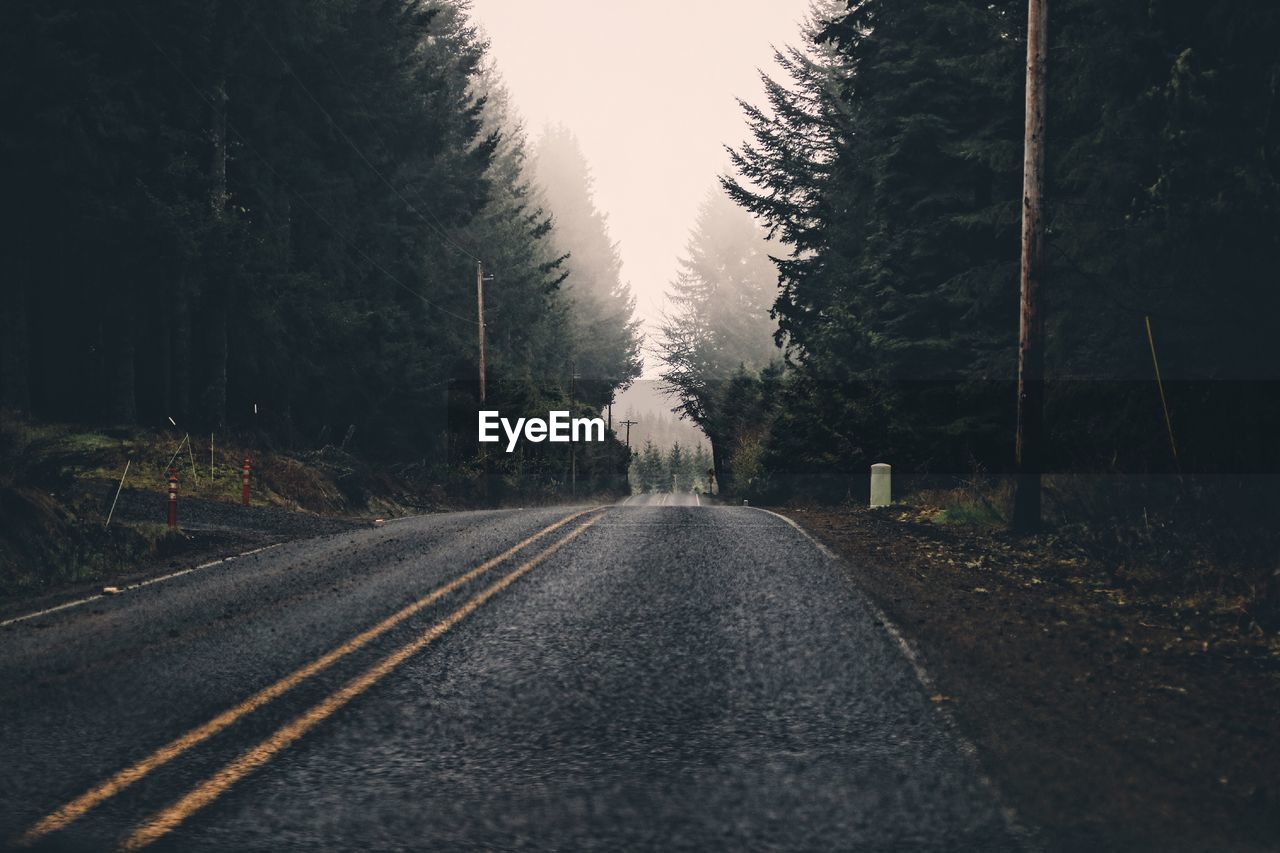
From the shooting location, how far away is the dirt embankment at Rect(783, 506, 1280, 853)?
14.9 feet

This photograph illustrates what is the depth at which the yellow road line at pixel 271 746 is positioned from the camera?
4312 millimetres

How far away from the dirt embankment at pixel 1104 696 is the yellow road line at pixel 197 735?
4.14 m

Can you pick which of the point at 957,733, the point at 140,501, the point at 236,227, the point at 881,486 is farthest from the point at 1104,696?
the point at 236,227

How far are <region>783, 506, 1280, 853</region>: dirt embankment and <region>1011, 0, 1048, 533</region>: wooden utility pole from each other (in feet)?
8.28

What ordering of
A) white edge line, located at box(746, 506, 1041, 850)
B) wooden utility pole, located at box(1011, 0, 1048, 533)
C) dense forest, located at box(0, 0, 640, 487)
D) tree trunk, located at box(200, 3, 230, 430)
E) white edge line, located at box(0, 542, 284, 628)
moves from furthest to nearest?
tree trunk, located at box(200, 3, 230, 430), dense forest, located at box(0, 0, 640, 487), wooden utility pole, located at box(1011, 0, 1048, 533), white edge line, located at box(0, 542, 284, 628), white edge line, located at box(746, 506, 1041, 850)

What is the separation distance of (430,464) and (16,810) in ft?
112

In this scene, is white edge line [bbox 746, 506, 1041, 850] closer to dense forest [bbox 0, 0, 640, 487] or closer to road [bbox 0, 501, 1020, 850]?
road [bbox 0, 501, 1020, 850]

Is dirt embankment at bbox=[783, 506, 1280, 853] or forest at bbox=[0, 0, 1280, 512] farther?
forest at bbox=[0, 0, 1280, 512]

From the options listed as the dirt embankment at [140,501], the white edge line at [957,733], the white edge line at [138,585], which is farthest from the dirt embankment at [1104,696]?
the dirt embankment at [140,501]

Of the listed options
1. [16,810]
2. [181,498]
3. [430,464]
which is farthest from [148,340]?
[16,810]

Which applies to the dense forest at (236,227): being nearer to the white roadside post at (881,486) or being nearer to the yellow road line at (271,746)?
the white roadside post at (881,486)

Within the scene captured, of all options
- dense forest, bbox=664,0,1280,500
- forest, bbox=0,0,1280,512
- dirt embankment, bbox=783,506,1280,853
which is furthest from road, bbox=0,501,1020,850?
forest, bbox=0,0,1280,512

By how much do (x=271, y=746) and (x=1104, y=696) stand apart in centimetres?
506

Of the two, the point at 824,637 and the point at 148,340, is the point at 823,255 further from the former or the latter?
the point at 824,637
